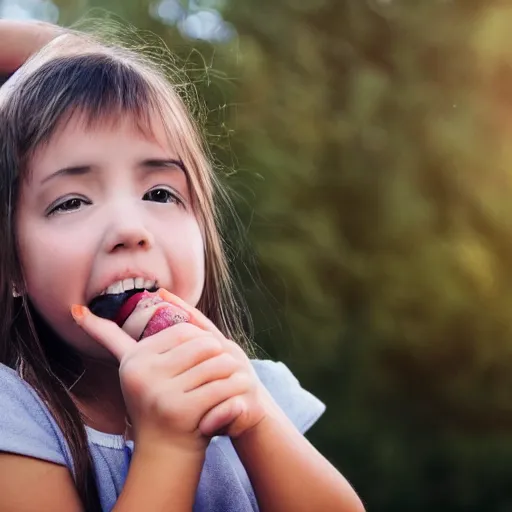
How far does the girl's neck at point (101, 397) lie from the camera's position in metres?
1.03

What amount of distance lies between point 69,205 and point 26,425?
0.74ft

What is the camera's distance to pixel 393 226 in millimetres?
2449

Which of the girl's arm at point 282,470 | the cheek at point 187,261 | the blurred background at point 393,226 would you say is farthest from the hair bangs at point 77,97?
the blurred background at point 393,226

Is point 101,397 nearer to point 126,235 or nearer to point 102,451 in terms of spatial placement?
point 102,451

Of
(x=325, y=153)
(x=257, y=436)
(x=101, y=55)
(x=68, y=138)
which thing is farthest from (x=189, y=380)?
(x=325, y=153)

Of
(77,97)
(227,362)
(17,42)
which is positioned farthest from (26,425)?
(17,42)

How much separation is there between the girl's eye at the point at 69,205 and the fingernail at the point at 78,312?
0.34 feet

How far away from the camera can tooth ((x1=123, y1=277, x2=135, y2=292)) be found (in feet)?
3.08

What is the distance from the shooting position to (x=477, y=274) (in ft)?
8.02

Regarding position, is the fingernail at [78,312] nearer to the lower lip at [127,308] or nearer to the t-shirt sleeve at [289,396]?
the lower lip at [127,308]

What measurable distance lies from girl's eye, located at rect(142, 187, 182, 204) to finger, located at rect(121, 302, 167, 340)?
6.3 inches

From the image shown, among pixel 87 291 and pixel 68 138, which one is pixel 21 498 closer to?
pixel 87 291

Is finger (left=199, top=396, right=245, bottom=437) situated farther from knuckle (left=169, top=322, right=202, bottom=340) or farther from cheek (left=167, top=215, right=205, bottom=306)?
cheek (left=167, top=215, right=205, bottom=306)

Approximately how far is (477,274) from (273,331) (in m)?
0.56
